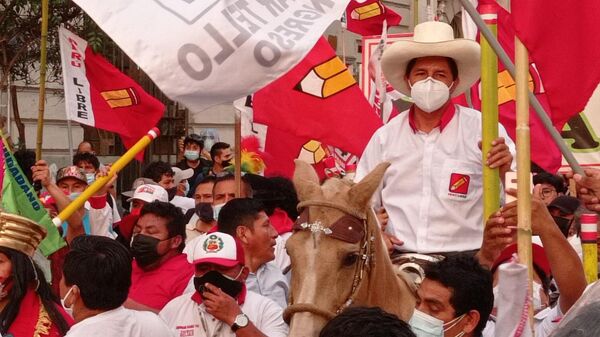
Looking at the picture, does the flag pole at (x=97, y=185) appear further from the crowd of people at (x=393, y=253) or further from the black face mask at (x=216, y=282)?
the black face mask at (x=216, y=282)

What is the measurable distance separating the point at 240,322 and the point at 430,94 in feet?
5.12

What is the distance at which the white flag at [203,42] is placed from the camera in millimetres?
5012

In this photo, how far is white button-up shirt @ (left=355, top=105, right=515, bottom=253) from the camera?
6254 mm

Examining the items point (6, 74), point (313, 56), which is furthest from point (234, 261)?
point (6, 74)

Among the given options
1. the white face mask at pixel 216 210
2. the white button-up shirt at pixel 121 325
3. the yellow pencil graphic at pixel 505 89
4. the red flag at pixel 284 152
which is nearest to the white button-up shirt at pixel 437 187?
the white button-up shirt at pixel 121 325

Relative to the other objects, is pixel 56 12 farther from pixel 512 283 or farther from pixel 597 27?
pixel 512 283

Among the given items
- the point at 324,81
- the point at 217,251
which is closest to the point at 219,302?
the point at 217,251

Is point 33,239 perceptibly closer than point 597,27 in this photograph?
No

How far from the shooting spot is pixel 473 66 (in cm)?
653

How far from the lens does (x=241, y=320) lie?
6172 mm

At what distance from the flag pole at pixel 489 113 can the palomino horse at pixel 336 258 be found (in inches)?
20.3

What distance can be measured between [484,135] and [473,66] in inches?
41.7

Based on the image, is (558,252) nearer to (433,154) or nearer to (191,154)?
(433,154)

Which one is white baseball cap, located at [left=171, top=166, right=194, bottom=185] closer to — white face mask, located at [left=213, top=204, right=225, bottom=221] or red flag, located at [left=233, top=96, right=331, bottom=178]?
red flag, located at [left=233, top=96, right=331, bottom=178]
